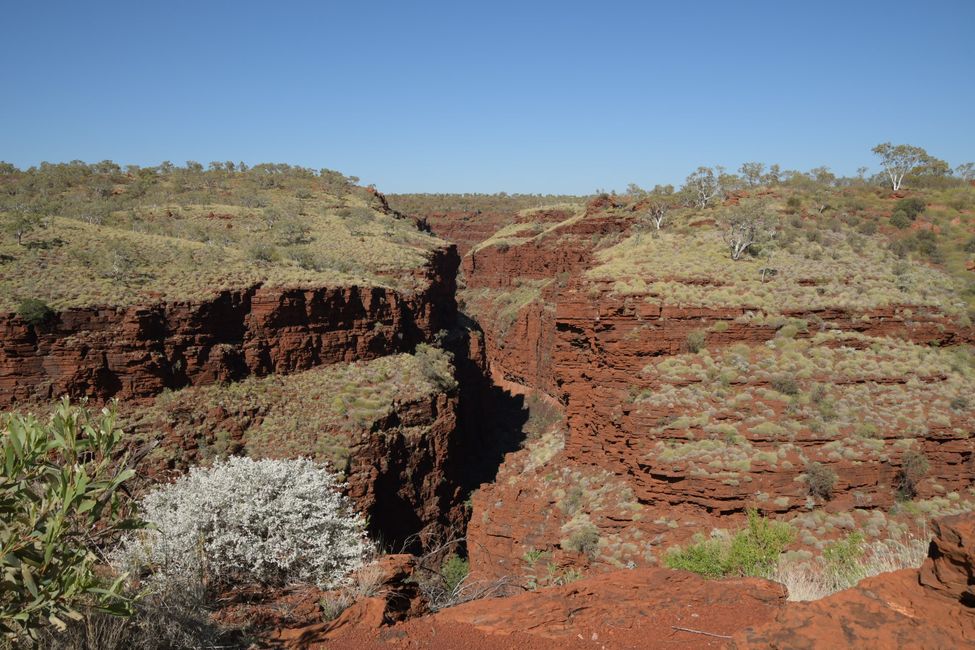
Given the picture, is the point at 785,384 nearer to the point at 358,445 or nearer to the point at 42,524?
the point at 358,445

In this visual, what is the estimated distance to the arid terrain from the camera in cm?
601

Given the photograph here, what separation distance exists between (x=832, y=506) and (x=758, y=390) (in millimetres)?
4190

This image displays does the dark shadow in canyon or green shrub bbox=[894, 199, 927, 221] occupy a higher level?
green shrub bbox=[894, 199, 927, 221]

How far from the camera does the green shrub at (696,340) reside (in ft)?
62.9

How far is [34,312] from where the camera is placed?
1867 cm

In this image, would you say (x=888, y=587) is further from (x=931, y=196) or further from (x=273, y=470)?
(x=931, y=196)

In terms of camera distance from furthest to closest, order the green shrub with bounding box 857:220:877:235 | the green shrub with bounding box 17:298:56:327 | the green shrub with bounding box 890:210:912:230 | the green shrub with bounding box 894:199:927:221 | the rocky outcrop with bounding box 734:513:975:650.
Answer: the green shrub with bounding box 894:199:927:221 < the green shrub with bounding box 890:210:912:230 < the green shrub with bounding box 857:220:877:235 < the green shrub with bounding box 17:298:56:327 < the rocky outcrop with bounding box 734:513:975:650

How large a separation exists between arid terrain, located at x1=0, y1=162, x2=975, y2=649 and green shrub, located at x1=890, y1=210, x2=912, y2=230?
0.12 metres

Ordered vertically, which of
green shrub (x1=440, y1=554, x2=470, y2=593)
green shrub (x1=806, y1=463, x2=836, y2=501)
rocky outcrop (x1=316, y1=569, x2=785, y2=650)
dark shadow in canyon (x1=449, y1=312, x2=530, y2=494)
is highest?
rocky outcrop (x1=316, y1=569, x2=785, y2=650)

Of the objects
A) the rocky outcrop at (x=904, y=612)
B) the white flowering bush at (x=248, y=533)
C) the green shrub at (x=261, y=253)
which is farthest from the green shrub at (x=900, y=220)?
the green shrub at (x=261, y=253)

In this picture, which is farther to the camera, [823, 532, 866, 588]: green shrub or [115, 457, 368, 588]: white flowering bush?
[115, 457, 368, 588]: white flowering bush

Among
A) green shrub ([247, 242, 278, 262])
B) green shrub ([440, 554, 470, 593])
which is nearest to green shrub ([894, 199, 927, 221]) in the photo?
green shrub ([440, 554, 470, 593])

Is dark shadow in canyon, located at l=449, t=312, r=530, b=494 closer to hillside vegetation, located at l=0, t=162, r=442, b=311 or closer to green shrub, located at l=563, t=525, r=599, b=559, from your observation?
hillside vegetation, located at l=0, t=162, r=442, b=311

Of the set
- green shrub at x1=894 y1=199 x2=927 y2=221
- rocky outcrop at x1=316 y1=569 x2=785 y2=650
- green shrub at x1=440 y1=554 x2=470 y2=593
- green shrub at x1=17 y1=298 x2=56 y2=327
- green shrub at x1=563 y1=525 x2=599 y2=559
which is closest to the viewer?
rocky outcrop at x1=316 y1=569 x2=785 y2=650
